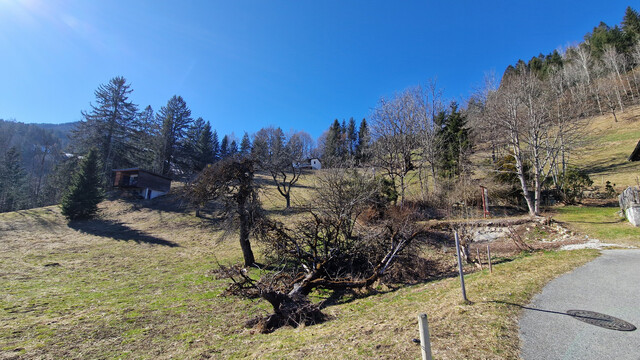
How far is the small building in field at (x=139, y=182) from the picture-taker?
31109 millimetres

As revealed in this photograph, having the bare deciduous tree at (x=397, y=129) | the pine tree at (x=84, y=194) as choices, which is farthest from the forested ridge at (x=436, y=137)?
the pine tree at (x=84, y=194)

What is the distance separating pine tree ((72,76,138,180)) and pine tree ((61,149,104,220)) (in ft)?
36.6

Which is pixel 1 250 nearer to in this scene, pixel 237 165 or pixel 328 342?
pixel 237 165

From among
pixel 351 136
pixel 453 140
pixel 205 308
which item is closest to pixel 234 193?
pixel 205 308

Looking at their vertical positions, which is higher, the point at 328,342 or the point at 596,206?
the point at 596,206

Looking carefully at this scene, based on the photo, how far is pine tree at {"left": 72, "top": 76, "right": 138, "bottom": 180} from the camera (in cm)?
3531

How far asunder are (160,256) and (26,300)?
6582 mm

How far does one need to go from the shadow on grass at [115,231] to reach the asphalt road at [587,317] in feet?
64.3

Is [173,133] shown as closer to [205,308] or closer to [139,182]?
[139,182]

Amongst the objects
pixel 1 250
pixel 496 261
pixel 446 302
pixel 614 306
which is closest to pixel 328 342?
pixel 446 302

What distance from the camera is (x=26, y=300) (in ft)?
28.5

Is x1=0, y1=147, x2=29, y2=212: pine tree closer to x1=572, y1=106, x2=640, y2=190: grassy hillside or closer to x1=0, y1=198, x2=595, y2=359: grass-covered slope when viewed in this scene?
x1=0, y1=198, x2=595, y2=359: grass-covered slope

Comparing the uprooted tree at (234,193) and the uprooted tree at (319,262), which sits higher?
the uprooted tree at (234,193)

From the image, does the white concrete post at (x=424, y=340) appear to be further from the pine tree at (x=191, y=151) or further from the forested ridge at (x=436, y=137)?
the pine tree at (x=191, y=151)
